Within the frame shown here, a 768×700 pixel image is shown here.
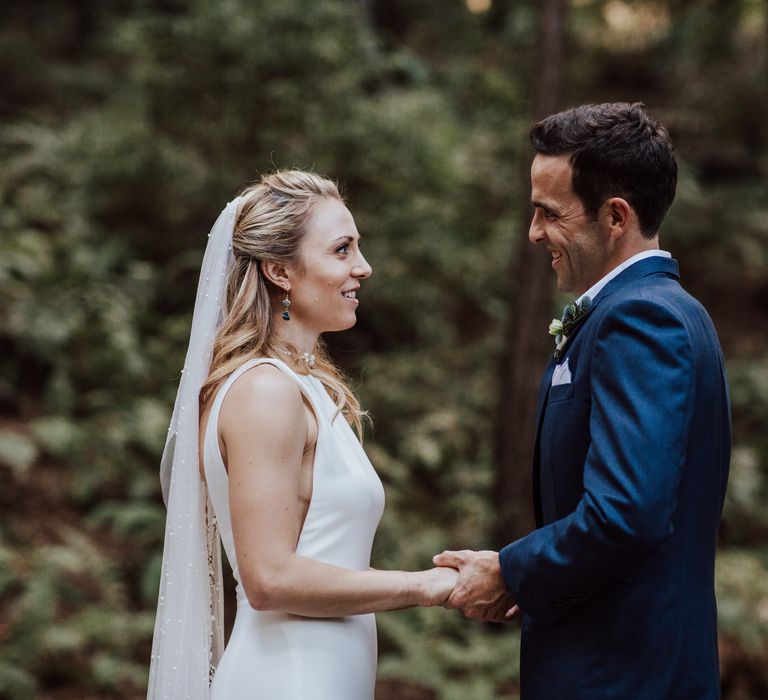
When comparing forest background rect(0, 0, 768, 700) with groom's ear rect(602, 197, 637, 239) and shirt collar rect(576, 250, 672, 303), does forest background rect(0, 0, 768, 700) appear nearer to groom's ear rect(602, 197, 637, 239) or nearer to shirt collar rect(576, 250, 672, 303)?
shirt collar rect(576, 250, 672, 303)

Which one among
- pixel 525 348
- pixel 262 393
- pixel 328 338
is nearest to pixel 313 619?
pixel 262 393

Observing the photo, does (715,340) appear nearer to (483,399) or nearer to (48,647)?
(48,647)

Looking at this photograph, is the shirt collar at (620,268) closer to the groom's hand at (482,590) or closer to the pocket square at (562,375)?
the pocket square at (562,375)

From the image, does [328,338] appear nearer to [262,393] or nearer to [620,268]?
[262,393]

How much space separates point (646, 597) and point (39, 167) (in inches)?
335

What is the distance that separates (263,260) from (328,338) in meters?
5.95

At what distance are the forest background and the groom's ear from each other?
4.07 meters

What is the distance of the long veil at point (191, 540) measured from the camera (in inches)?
→ 104

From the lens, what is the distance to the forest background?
6.22 meters

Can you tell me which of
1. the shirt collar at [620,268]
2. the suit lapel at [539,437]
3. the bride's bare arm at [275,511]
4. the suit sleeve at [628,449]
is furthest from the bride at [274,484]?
the shirt collar at [620,268]

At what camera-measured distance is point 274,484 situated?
2318mm

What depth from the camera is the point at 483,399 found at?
28.6ft

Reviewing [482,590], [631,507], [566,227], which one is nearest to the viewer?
[631,507]

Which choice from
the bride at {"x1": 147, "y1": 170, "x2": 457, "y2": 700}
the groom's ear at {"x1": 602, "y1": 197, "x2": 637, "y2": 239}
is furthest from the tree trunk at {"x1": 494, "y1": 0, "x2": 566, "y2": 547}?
the groom's ear at {"x1": 602, "y1": 197, "x2": 637, "y2": 239}
